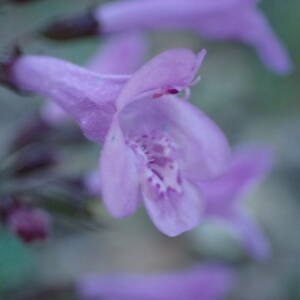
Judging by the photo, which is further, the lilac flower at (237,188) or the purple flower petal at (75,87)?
the lilac flower at (237,188)

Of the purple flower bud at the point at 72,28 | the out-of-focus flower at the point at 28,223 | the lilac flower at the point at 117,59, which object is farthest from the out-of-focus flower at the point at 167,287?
the purple flower bud at the point at 72,28

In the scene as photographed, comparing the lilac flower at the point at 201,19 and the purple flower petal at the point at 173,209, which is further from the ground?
the purple flower petal at the point at 173,209

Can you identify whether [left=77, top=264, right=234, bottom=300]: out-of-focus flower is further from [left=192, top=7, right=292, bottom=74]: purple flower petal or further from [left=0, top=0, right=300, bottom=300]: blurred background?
[left=192, top=7, right=292, bottom=74]: purple flower petal

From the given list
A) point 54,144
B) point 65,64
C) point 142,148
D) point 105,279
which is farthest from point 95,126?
point 105,279

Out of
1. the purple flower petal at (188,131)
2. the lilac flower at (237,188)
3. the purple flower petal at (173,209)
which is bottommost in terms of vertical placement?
the lilac flower at (237,188)

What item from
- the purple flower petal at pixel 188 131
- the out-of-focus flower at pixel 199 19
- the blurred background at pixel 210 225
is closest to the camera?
the purple flower petal at pixel 188 131

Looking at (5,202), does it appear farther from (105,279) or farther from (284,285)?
(284,285)

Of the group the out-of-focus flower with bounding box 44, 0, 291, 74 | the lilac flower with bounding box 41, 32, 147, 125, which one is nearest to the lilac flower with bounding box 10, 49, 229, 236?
the out-of-focus flower with bounding box 44, 0, 291, 74

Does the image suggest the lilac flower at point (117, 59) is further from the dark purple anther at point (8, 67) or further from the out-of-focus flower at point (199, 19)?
the dark purple anther at point (8, 67)
